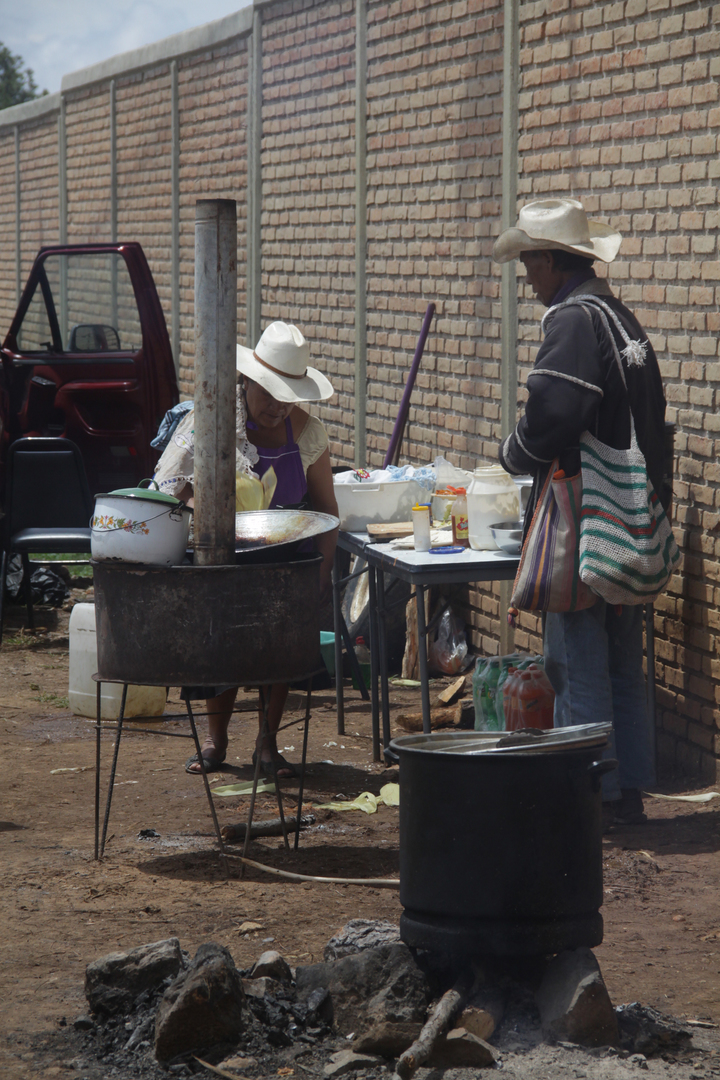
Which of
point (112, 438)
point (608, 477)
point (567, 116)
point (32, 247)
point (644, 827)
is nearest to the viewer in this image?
point (608, 477)

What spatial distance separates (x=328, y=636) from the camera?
24.9 feet

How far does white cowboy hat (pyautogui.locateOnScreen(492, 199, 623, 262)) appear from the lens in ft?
16.2

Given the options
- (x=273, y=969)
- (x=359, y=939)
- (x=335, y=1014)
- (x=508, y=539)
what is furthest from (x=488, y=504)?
(x=335, y=1014)

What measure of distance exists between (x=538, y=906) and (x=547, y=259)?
2674mm

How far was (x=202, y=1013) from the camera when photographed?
3.12 m

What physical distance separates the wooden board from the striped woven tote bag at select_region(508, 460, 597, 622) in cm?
121

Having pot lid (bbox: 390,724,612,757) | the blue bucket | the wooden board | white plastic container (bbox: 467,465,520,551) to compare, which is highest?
white plastic container (bbox: 467,465,520,551)

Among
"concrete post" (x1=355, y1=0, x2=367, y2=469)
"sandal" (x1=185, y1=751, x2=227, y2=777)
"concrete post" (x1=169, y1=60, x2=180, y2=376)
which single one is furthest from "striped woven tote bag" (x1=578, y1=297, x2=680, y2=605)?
"concrete post" (x1=169, y1=60, x2=180, y2=376)

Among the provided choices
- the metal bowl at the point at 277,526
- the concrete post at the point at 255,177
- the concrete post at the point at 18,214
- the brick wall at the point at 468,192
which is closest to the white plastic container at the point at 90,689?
the brick wall at the point at 468,192

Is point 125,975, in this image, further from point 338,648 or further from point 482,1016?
point 338,648

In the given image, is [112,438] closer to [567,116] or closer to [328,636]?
[328,636]

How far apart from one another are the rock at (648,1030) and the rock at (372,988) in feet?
1.59

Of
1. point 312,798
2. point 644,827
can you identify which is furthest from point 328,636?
point 644,827

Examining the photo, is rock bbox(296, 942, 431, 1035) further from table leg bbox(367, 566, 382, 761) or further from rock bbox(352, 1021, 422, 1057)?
table leg bbox(367, 566, 382, 761)
